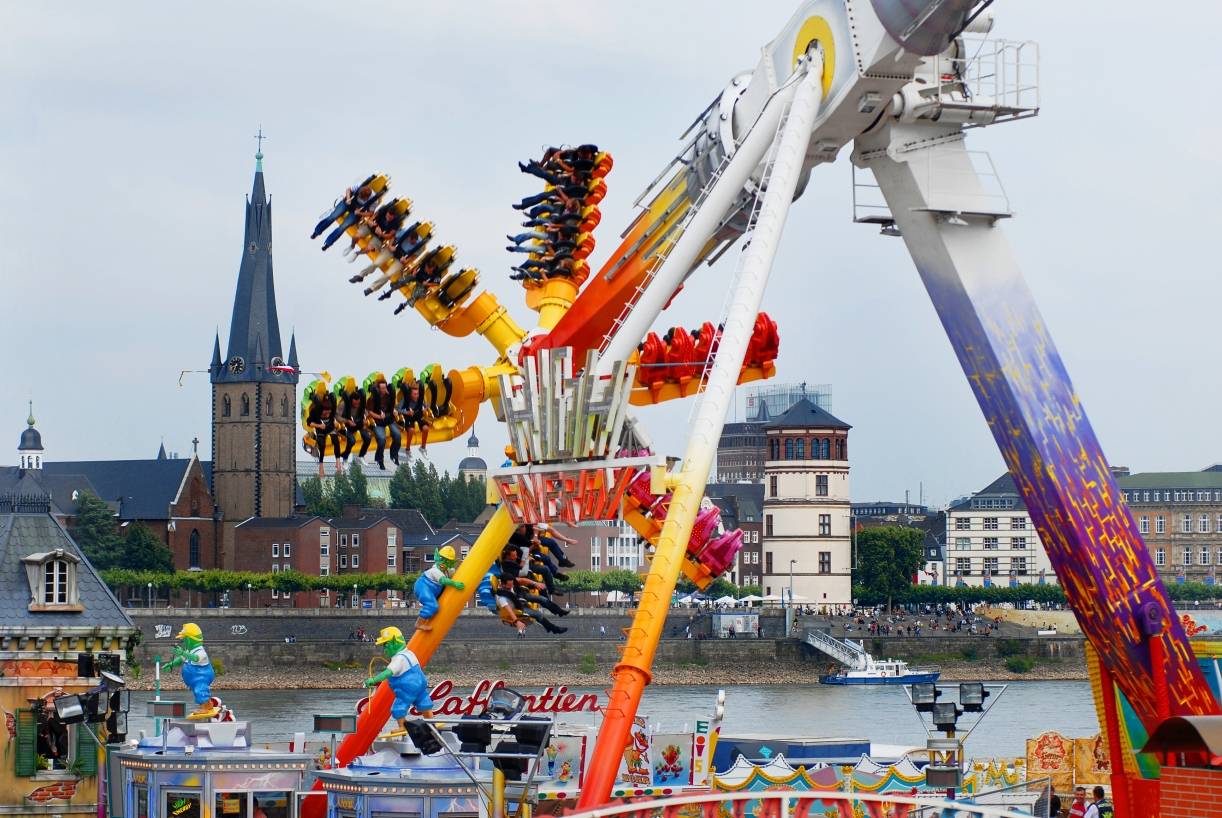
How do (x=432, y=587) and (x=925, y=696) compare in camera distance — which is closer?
(x=925, y=696)

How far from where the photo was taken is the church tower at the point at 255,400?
157m

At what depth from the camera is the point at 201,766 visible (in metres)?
22.3

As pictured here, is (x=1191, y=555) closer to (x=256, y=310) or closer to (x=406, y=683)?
(x=256, y=310)

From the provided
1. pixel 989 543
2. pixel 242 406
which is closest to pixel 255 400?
pixel 242 406

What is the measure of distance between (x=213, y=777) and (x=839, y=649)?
9548 centimetres

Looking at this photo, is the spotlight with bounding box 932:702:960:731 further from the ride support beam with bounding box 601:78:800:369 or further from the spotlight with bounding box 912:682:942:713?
the ride support beam with bounding box 601:78:800:369

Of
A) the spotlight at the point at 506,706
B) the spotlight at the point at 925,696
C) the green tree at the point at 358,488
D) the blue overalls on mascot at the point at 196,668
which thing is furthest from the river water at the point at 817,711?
the green tree at the point at 358,488

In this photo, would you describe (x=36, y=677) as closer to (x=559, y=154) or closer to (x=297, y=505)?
(x=559, y=154)

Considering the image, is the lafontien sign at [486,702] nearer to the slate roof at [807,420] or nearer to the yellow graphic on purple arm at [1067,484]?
the yellow graphic on purple arm at [1067,484]

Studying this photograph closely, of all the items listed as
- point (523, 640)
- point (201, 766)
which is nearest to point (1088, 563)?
point (201, 766)

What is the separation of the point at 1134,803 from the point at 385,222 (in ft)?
40.2

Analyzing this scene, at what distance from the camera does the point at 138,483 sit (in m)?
154

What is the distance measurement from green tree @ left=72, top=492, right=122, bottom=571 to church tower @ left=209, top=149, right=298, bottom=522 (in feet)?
52.3

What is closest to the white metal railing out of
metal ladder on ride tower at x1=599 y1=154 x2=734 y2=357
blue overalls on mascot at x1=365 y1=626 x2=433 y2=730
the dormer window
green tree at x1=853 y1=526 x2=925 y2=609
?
blue overalls on mascot at x1=365 y1=626 x2=433 y2=730
